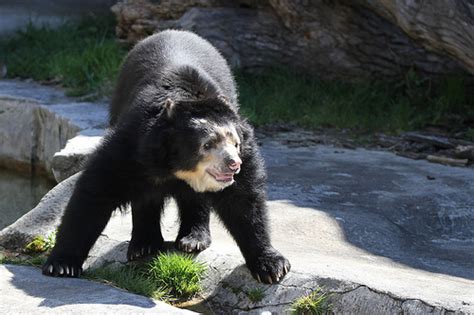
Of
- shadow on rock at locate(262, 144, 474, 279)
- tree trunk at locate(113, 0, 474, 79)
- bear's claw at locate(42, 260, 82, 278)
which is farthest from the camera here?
tree trunk at locate(113, 0, 474, 79)

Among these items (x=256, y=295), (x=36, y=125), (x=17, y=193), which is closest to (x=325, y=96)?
(x=36, y=125)

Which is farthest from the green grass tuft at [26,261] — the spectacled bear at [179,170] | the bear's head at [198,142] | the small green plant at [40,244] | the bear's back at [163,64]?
the bear's head at [198,142]

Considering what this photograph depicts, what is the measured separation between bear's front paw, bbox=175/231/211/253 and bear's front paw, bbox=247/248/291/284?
1.51 ft

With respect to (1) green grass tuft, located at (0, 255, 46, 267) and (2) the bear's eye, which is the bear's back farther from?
(1) green grass tuft, located at (0, 255, 46, 267)

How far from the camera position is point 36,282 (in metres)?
4.71

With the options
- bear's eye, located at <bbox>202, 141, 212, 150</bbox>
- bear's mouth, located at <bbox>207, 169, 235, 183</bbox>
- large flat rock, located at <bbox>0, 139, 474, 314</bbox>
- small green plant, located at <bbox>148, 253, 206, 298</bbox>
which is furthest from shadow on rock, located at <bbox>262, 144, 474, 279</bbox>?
bear's eye, located at <bbox>202, 141, 212, 150</bbox>

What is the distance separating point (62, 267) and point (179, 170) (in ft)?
2.59

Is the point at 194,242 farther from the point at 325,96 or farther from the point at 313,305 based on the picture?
the point at 325,96

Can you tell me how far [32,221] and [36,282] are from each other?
1337 mm

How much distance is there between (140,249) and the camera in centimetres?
526

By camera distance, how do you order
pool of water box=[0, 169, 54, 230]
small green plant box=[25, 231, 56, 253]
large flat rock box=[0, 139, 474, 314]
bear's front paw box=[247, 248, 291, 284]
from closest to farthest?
large flat rock box=[0, 139, 474, 314] → bear's front paw box=[247, 248, 291, 284] → small green plant box=[25, 231, 56, 253] → pool of water box=[0, 169, 54, 230]

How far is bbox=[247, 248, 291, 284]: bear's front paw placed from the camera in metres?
4.75

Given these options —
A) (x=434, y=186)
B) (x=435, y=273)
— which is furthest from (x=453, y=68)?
(x=435, y=273)

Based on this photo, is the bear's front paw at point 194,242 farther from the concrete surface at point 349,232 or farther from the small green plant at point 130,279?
the small green plant at point 130,279
